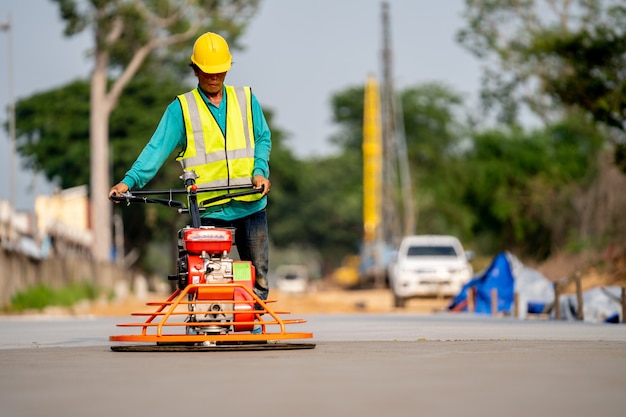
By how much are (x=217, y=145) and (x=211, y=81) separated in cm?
45

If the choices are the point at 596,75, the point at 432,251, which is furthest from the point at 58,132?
the point at 596,75

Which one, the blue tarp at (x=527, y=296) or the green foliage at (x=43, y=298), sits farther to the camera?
the green foliage at (x=43, y=298)

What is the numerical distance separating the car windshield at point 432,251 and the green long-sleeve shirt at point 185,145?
24.1 m

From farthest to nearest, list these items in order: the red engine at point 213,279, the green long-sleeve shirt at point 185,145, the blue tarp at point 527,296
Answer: the blue tarp at point 527,296 < the green long-sleeve shirt at point 185,145 < the red engine at point 213,279

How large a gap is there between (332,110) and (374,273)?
46161 mm

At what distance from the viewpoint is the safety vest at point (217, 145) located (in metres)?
10.4

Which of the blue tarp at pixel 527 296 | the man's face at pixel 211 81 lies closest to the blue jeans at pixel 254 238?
the man's face at pixel 211 81

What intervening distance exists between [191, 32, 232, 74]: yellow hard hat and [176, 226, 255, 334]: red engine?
1.24 meters

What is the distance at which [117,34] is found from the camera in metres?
50.8

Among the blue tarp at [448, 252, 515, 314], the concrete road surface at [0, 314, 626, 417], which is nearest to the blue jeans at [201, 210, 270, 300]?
the concrete road surface at [0, 314, 626, 417]

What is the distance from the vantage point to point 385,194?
7531cm

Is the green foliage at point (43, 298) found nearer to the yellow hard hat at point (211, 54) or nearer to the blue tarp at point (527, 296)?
the blue tarp at point (527, 296)

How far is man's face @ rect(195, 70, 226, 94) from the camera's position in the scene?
1033 cm

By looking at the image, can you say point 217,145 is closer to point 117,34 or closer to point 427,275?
point 427,275
